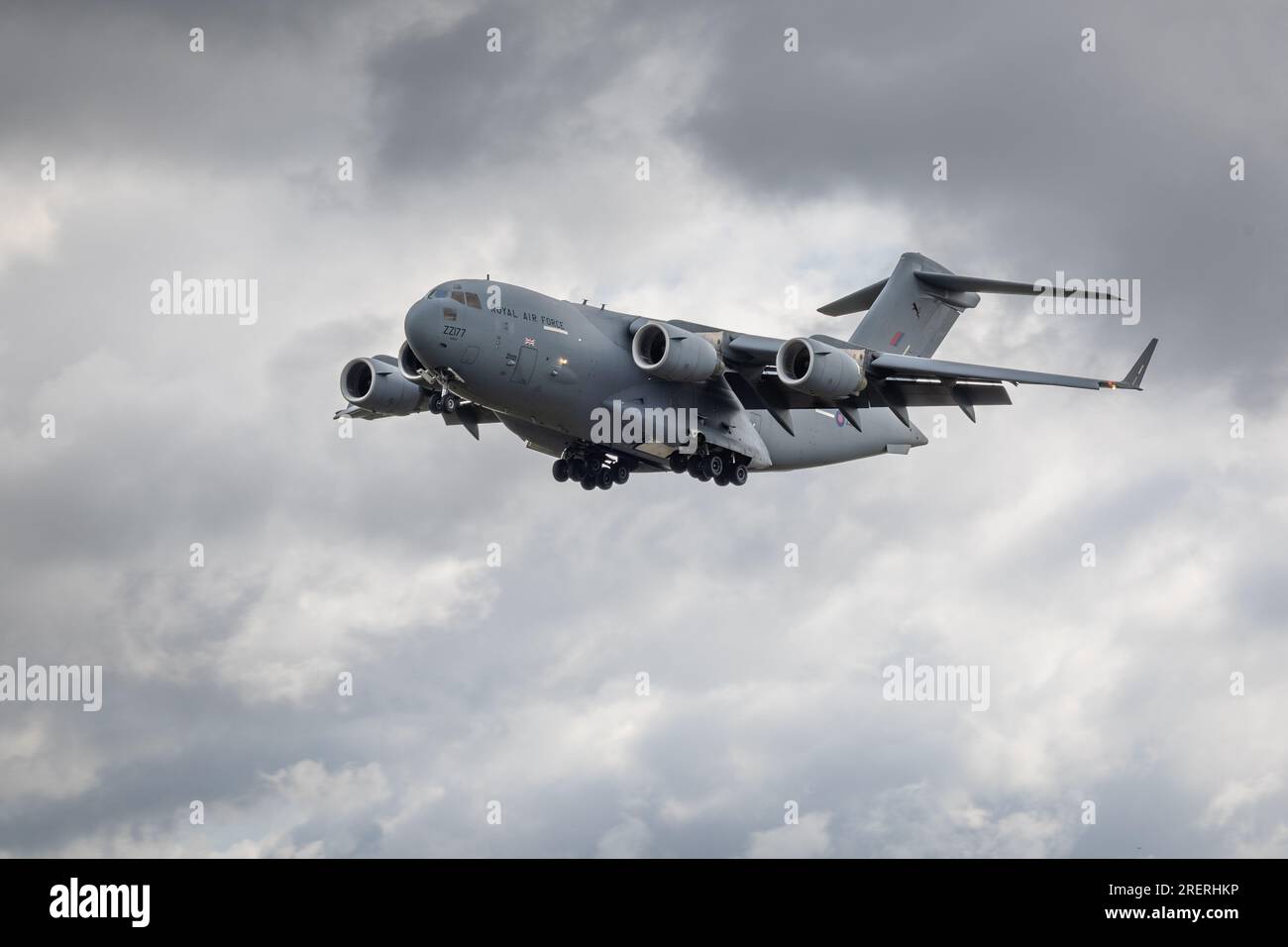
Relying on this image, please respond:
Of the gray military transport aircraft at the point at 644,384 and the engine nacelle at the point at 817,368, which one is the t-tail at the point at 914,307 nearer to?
the gray military transport aircraft at the point at 644,384

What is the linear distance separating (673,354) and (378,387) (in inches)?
210

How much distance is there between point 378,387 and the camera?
26.5 metres

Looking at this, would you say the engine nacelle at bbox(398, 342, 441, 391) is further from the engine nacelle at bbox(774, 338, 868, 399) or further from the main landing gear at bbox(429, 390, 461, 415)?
the engine nacelle at bbox(774, 338, 868, 399)

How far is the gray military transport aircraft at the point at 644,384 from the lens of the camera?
23250mm

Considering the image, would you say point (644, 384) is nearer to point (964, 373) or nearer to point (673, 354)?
point (673, 354)

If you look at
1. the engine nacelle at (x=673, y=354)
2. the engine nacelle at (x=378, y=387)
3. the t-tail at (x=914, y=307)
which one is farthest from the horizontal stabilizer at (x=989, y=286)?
the engine nacelle at (x=378, y=387)

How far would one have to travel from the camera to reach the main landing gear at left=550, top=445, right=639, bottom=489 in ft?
87.2

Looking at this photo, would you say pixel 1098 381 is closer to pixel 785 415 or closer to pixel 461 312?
pixel 785 415

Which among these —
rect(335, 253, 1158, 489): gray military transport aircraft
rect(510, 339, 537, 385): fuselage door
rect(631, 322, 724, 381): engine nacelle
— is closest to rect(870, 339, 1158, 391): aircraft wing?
rect(335, 253, 1158, 489): gray military transport aircraft

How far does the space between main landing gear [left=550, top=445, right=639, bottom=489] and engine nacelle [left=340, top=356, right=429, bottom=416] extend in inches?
100

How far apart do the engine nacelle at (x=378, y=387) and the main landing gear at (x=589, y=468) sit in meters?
2.55

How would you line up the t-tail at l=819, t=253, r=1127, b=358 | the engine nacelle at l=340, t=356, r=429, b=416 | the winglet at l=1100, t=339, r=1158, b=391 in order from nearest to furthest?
1. the winglet at l=1100, t=339, r=1158, b=391
2. the engine nacelle at l=340, t=356, r=429, b=416
3. the t-tail at l=819, t=253, r=1127, b=358

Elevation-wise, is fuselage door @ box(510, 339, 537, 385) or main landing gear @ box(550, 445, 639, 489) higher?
fuselage door @ box(510, 339, 537, 385)
